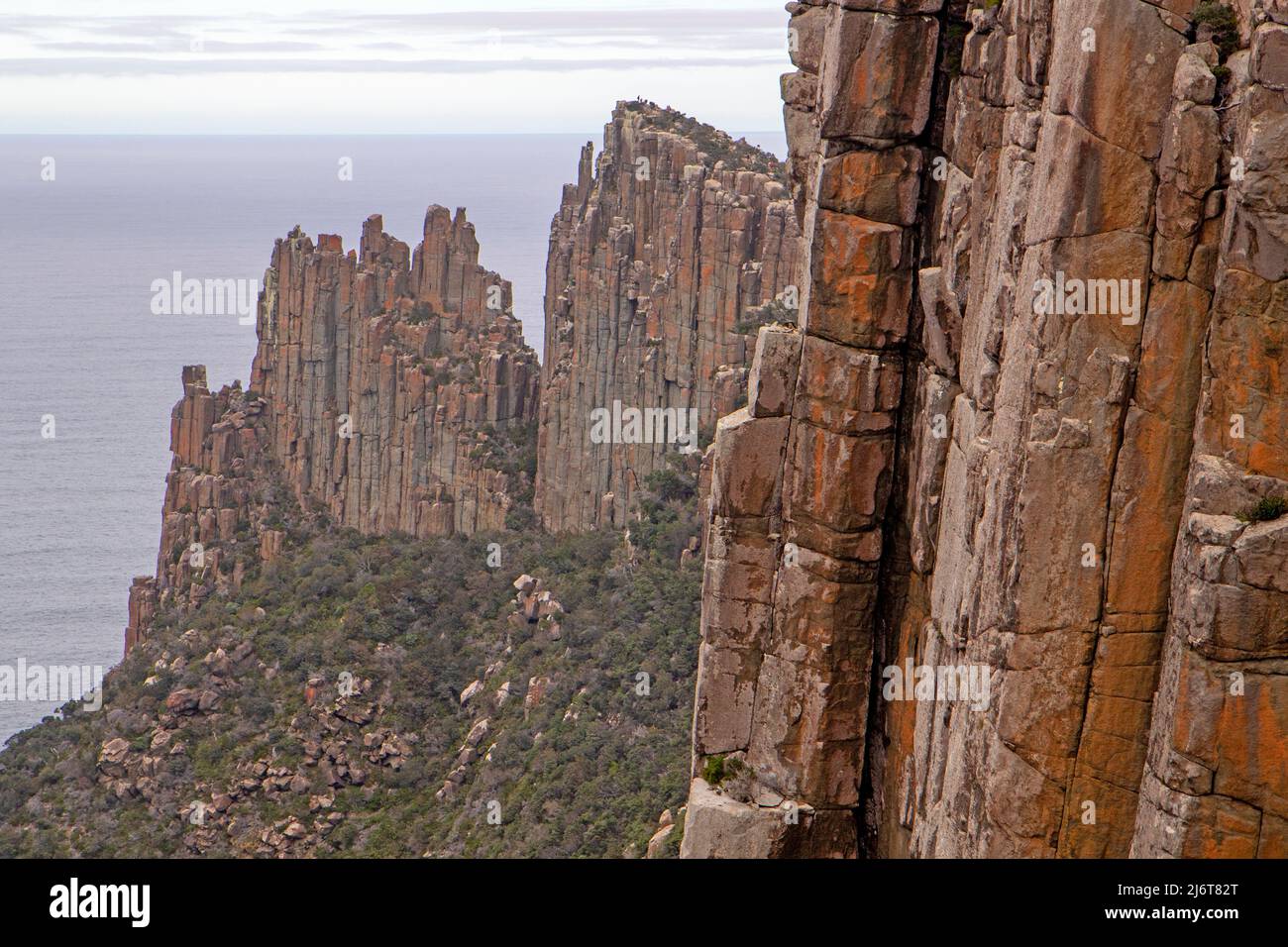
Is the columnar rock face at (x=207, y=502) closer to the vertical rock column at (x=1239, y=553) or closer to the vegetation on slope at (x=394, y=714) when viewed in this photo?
the vegetation on slope at (x=394, y=714)

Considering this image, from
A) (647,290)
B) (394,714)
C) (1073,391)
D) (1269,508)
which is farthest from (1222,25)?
(394,714)

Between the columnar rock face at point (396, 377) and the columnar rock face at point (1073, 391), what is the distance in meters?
63.6

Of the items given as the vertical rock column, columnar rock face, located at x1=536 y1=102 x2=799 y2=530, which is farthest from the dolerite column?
columnar rock face, located at x1=536 y1=102 x2=799 y2=530

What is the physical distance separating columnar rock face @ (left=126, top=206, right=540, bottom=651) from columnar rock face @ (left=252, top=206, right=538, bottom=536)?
0.27 ft

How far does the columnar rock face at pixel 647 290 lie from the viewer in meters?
75.2

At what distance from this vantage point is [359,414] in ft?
313

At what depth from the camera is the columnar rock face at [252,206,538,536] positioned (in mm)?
91812

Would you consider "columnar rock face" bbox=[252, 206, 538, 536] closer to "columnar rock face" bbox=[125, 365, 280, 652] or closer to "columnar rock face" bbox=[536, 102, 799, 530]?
"columnar rock face" bbox=[125, 365, 280, 652]

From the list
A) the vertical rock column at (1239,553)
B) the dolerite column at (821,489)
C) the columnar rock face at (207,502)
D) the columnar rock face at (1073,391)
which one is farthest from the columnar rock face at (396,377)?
the vertical rock column at (1239,553)

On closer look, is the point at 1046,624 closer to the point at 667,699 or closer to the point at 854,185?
the point at 854,185

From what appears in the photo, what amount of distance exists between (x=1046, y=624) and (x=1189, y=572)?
1958 millimetres

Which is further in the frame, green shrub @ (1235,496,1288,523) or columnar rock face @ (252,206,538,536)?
columnar rock face @ (252,206,538,536)
